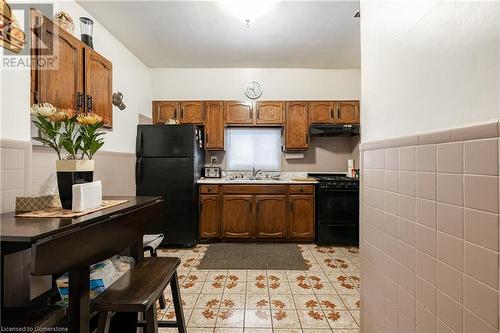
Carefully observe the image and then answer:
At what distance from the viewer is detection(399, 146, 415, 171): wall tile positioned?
92cm

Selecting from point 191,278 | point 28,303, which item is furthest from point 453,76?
point 191,278

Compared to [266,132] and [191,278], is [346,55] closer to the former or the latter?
[266,132]

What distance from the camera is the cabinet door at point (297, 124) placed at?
378cm

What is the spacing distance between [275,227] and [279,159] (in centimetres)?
117

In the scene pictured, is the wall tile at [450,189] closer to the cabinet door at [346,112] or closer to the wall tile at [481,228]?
the wall tile at [481,228]

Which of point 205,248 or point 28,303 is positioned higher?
point 28,303

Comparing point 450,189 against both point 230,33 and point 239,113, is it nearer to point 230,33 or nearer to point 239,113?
point 230,33

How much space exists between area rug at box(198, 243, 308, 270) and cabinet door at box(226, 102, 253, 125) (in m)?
1.86

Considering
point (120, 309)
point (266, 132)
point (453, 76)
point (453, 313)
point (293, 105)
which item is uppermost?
point (293, 105)

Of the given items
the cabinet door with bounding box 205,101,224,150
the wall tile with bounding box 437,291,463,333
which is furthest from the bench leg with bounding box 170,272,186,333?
the cabinet door with bounding box 205,101,224,150

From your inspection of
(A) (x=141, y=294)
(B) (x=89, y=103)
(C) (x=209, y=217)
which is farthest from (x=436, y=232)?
(C) (x=209, y=217)

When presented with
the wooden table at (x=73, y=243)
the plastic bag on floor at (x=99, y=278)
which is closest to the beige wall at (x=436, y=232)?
the wooden table at (x=73, y=243)

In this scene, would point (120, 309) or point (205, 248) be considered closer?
point (120, 309)

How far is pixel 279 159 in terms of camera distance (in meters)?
4.06
